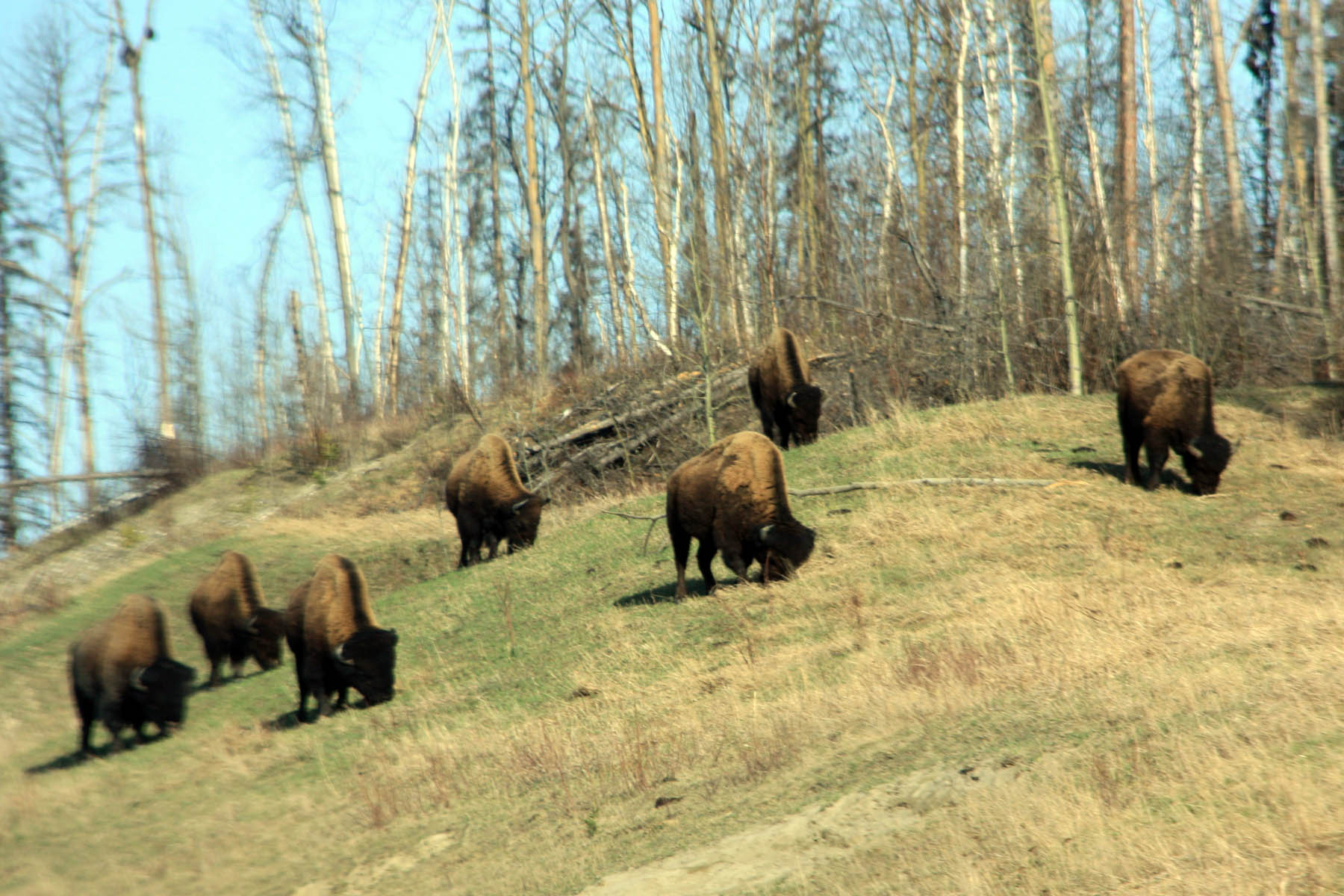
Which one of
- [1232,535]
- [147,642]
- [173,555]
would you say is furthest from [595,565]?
[173,555]

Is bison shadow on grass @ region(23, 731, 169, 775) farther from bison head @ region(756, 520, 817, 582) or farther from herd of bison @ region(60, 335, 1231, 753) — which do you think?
bison head @ region(756, 520, 817, 582)

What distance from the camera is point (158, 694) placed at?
10.6 meters

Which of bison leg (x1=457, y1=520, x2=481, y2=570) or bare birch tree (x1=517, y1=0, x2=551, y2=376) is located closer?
bison leg (x1=457, y1=520, x2=481, y2=570)

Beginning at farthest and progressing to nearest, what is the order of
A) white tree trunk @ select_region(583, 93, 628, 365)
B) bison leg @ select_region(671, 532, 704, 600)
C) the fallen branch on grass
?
white tree trunk @ select_region(583, 93, 628, 365), the fallen branch on grass, bison leg @ select_region(671, 532, 704, 600)

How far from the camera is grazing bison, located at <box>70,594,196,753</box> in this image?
34.7 ft

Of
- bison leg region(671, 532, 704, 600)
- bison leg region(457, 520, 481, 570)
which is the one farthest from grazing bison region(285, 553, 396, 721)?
bison leg region(457, 520, 481, 570)

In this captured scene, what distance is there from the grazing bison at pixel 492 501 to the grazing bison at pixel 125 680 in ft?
23.2

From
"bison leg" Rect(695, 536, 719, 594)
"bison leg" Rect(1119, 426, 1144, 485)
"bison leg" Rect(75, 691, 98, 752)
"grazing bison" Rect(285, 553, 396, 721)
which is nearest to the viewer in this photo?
"bison leg" Rect(75, 691, 98, 752)

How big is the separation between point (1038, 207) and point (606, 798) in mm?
20744

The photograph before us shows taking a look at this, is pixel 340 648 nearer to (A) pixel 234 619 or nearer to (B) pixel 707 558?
(A) pixel 234 619

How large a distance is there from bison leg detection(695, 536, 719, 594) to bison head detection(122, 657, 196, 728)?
525cm

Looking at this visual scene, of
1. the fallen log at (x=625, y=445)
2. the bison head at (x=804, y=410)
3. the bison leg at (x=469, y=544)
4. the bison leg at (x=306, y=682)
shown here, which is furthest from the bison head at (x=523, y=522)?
the bison leg at (x=306, y=682)

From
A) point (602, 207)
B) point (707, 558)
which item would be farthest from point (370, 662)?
point (602, 207)

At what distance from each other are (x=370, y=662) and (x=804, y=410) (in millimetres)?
9870
